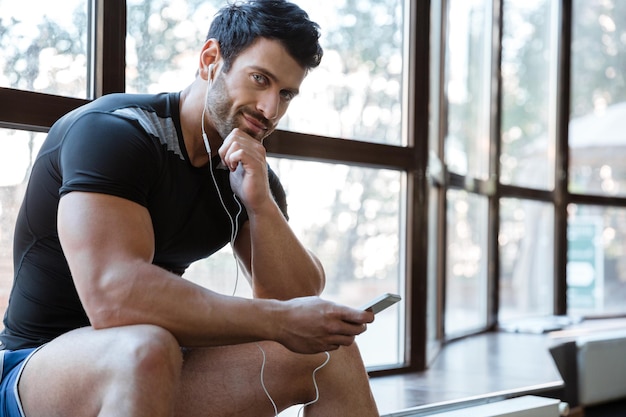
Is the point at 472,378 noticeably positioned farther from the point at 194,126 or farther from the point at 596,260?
Answer: the point at 596,260

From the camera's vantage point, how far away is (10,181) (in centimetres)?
180

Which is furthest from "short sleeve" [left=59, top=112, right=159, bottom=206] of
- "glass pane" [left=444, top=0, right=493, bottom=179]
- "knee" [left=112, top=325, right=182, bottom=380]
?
"glass pane" [left=444, top=0, right=493, bottom=179]

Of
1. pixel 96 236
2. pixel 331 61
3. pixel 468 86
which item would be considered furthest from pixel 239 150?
pixel 468 86

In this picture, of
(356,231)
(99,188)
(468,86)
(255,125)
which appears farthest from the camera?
(468,86)

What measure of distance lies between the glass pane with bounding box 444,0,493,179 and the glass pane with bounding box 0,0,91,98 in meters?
1.92

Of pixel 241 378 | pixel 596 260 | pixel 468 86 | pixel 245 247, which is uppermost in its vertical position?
pixel 468 86

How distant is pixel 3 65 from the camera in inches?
69.2

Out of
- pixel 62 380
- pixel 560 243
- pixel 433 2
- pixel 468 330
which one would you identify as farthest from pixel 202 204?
pixel 560 243

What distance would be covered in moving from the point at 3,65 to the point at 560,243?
353 centimetres

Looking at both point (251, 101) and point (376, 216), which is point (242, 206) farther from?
point (376, 216)

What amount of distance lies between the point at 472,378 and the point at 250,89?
161 centimetres

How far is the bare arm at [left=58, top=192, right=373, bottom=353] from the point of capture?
126 centimetres

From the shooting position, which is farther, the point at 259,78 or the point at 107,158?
the point at 259,78

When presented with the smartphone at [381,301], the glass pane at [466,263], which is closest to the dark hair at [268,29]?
the smartphone at [381,301]
